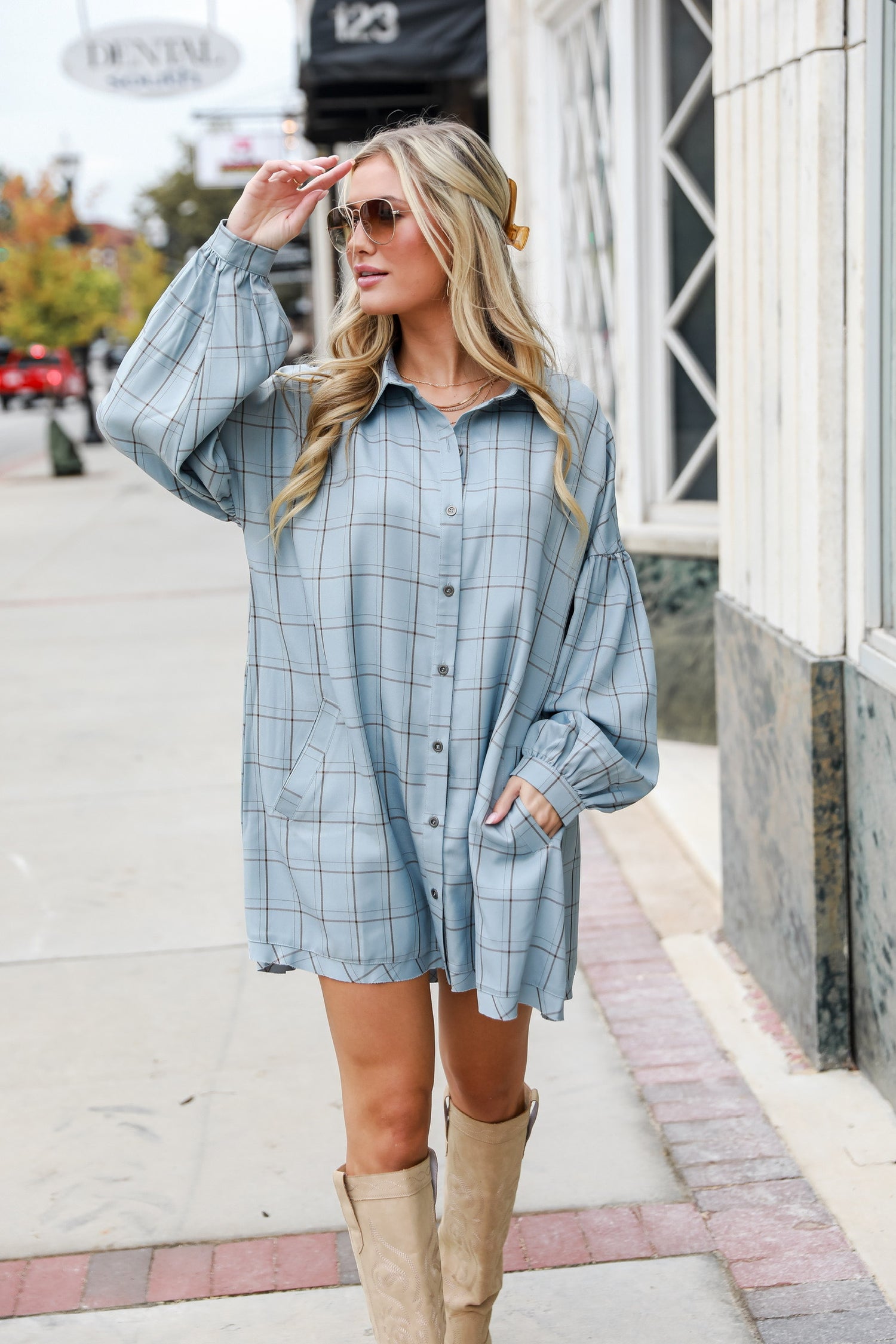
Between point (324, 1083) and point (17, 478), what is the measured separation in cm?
1831

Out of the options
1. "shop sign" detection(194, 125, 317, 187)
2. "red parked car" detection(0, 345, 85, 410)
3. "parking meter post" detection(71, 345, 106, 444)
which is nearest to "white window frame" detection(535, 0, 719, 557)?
"shop sign" detection(194, 125, 317, 187)

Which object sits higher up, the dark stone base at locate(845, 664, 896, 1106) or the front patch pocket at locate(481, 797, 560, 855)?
the front patch pocket at locate(481, 797, 560, 855)

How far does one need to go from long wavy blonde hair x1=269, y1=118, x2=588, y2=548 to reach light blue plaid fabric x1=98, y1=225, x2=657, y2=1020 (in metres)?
0.03

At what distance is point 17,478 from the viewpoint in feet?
67.2

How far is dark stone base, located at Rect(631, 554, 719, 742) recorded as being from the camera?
6035mm

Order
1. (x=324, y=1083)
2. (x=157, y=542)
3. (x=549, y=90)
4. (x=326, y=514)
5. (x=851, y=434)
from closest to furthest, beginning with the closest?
(x=326, y=514) → (x=851, y=434) → (x=324, y=1083) → (x=549, y=90) → (x=157, y=542)

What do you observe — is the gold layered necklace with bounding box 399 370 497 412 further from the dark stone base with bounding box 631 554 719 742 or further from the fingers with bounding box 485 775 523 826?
the dark stone base with bounding box 631 554 719 742

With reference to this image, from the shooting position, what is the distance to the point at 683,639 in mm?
6152

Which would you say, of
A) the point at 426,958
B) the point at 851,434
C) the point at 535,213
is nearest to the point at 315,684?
the point at 426,958

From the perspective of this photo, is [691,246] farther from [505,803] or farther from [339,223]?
[505,803]

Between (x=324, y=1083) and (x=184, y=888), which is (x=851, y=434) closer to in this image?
(x=324, y=1083)

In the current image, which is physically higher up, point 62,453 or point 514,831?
point 62,453

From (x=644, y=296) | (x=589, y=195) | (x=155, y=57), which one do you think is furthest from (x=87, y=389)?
(x=644, y=296)

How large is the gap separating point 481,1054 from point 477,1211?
28 cm
